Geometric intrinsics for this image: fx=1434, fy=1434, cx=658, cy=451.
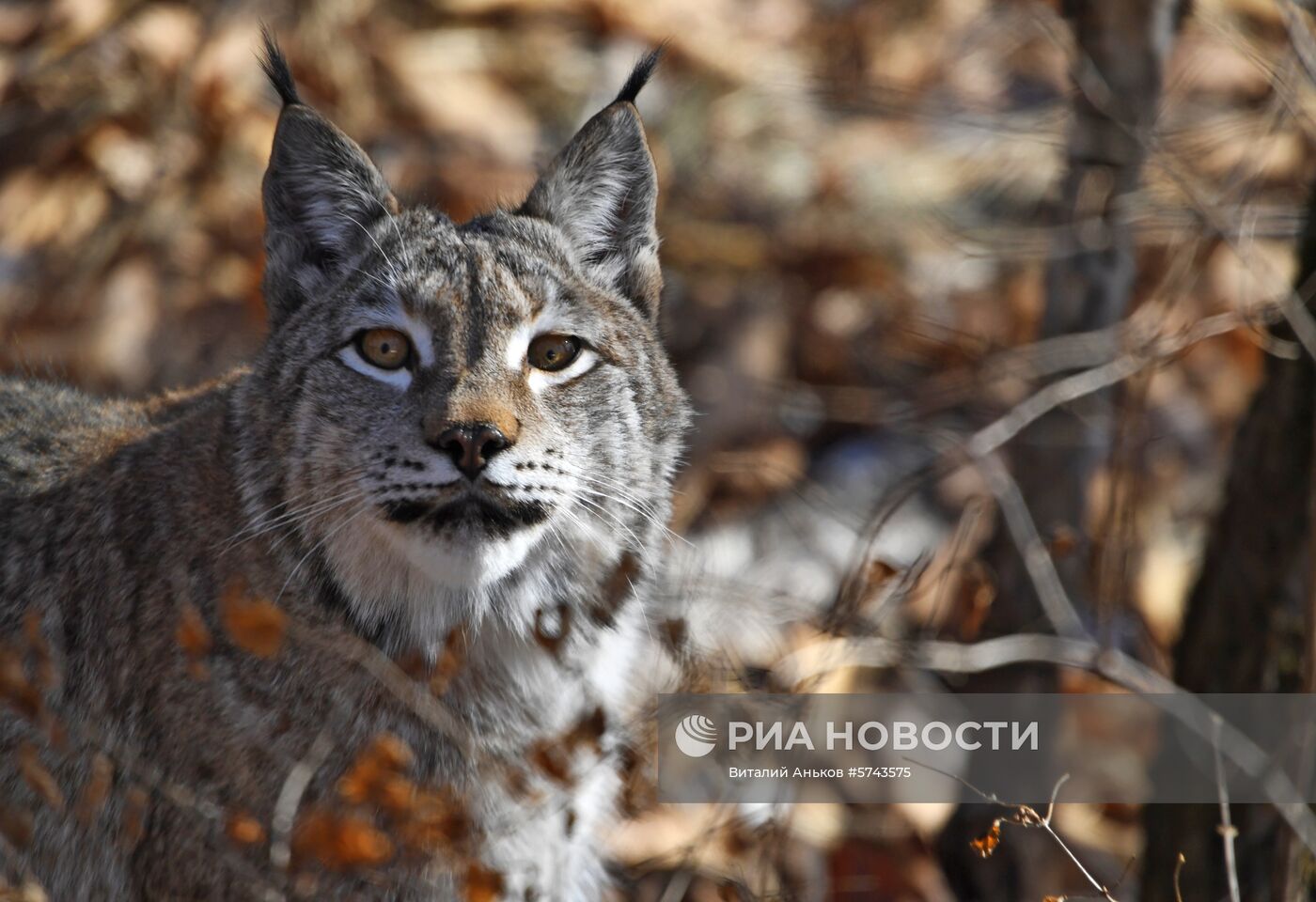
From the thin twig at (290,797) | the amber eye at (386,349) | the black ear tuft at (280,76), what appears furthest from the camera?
the black ear tuft at (280,76)

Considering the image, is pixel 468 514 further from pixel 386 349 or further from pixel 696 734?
pixel 696 734

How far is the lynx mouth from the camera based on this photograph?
3.55 metres

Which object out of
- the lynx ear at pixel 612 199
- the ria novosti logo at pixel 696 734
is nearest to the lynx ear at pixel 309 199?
the lynx ear at pixel 612 199

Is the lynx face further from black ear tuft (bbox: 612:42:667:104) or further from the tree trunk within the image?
the tree trunk

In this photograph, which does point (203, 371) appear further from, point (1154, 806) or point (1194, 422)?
point (1194, 422)

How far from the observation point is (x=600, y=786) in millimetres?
4156

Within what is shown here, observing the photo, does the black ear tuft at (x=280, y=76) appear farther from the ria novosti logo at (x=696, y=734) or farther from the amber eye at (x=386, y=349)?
the ria novosti logo at (x=696, y=734)

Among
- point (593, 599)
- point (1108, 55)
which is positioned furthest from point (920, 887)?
point (1108, 55)

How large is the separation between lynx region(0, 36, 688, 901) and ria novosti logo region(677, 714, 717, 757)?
20cm

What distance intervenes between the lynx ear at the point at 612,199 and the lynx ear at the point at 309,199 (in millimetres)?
500

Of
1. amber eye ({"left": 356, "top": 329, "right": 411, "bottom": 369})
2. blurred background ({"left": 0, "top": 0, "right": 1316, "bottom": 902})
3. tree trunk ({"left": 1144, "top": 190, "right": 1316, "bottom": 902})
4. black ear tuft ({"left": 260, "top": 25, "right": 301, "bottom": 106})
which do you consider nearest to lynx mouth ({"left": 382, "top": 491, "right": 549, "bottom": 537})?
amber eye ({"left": 356, "top": 329, "right": 411, "bottom": 369})

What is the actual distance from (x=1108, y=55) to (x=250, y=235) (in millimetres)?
4800

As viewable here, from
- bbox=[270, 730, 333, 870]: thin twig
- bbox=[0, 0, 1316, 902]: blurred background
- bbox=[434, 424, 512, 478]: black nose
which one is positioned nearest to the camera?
bbox=[270, 730, 333, 870]: thin twig

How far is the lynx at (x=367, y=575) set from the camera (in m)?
3.62
